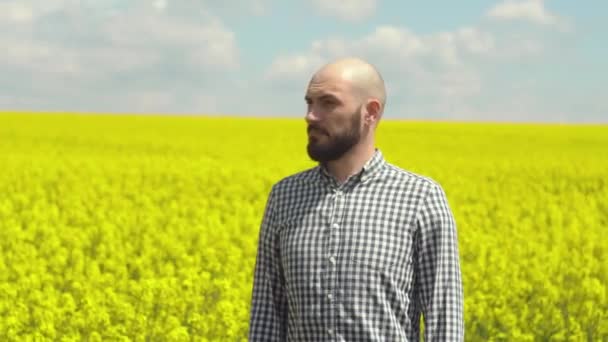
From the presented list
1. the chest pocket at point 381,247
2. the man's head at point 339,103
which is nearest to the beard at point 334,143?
the man's head at point 339,103

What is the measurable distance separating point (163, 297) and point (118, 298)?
328 mm

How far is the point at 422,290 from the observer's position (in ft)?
9.53

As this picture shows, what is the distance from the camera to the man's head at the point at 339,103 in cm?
277

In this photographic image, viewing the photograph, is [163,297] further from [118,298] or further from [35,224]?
[35,224]

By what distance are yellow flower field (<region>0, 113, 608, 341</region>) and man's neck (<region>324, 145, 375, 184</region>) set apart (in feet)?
11.0

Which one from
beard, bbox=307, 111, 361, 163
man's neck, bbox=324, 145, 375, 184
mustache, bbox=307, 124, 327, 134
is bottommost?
man's neck, bbox=324, 145, 375, 184

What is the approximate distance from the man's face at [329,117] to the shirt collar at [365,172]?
0.46 feet

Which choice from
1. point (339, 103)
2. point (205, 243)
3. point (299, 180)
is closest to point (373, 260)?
point (299, 180)

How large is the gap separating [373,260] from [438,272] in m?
0.20

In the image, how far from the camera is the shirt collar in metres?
2.91

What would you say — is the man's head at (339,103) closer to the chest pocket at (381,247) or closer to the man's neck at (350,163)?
the man's neck at (350,163)

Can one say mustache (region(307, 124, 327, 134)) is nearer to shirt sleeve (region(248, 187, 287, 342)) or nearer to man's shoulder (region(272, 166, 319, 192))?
man's shoulder (region(272, 166, 319, 192))

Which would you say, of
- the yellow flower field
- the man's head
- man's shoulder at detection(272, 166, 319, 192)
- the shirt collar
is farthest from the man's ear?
the yellow flower field

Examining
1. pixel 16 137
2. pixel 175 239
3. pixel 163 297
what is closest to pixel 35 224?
pixel 175 239
